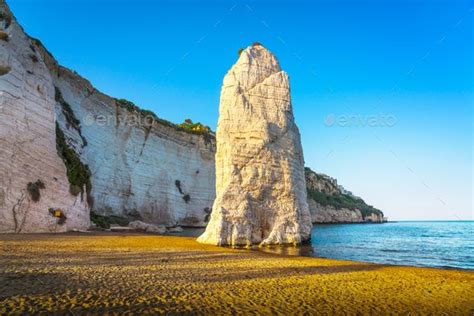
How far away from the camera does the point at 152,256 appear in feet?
34.7

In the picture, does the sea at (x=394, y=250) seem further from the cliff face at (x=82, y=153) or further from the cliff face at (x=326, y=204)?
the cliff face at (x=326, y=204)

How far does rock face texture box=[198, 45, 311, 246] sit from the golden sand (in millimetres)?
6404

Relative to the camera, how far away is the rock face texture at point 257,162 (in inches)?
648

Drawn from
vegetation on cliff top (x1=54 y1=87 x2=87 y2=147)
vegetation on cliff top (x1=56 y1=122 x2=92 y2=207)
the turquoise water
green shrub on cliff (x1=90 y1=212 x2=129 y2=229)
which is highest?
vegetation on cliff top (x1=54 y1=87 x2=87 y2=147)

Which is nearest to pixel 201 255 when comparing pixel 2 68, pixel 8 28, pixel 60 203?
pixel 60 203

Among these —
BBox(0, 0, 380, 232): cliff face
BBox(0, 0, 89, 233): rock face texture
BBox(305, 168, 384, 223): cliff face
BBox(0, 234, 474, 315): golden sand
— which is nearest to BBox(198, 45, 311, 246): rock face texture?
BBox(0, 0, 380, 232): cliff face

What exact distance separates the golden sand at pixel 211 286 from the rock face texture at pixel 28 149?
7136mm

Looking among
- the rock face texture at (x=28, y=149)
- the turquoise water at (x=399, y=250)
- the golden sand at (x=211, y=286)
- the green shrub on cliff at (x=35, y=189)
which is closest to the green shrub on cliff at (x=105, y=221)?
the rock face texture at (x=28, y=149)

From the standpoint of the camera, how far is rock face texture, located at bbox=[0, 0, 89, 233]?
16.0 meters

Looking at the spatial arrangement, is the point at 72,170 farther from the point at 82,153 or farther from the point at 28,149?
the point at 82,153

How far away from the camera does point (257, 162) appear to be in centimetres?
1795

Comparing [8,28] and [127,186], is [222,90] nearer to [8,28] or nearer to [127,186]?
[8,28]

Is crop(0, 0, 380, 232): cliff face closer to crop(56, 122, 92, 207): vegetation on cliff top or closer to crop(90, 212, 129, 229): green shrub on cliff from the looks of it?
crop(56, 122, 92, 207): vegetation on cliff top

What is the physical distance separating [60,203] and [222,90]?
12109 mm
